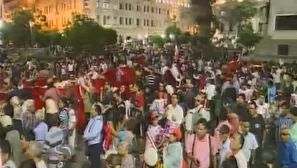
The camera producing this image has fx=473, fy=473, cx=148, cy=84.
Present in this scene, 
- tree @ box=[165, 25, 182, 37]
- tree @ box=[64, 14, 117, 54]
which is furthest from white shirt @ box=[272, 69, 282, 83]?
tree @ box=[64, 14, 117, 54]

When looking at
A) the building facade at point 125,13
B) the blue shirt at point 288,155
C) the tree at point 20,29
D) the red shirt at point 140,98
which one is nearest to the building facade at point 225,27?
the building facade at point 125,13

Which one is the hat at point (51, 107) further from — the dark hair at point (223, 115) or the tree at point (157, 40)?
the tree at point (157, 40)

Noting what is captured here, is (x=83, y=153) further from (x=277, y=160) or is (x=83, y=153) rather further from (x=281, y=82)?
(x=281, y=82)

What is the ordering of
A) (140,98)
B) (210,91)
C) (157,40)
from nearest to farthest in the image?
(140,98)
(210,91)
(157,40)

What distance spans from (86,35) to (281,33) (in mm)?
5563

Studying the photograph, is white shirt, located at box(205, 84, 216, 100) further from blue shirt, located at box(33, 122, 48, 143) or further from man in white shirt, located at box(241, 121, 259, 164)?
blue shirt, located at box(33, 122, 48, 143)

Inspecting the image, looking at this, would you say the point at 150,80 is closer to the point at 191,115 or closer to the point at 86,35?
the point at 86,35

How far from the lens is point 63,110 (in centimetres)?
325

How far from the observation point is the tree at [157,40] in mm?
6213

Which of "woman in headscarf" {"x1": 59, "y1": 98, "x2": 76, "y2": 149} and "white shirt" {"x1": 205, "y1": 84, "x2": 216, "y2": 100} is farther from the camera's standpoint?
"white shirt" {"x1": 205, "y1": 84, "x2": 216, "y2": 100}

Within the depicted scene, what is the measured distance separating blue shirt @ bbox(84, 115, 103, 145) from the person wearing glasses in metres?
1.10

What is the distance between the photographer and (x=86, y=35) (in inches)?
220

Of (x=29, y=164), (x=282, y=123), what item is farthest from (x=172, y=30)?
(x=29, y=164)

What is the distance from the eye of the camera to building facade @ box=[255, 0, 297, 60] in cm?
884
